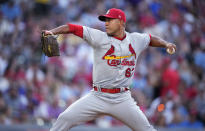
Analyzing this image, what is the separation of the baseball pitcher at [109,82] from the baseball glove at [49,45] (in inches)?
11.0

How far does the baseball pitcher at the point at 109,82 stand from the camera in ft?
17.6

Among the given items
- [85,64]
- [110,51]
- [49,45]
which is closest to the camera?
[49,45]

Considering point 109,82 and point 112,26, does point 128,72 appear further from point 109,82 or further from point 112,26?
point 112,26

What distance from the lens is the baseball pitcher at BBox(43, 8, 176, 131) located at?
17.6 feet

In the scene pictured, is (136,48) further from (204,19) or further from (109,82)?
(204,19)

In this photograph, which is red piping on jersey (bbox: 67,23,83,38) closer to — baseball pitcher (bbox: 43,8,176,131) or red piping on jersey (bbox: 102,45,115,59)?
baseball pitcher (bbox: 43,8,176,131)

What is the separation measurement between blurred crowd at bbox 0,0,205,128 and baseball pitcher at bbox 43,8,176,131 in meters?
3.24

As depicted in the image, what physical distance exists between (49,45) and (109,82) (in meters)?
0.92

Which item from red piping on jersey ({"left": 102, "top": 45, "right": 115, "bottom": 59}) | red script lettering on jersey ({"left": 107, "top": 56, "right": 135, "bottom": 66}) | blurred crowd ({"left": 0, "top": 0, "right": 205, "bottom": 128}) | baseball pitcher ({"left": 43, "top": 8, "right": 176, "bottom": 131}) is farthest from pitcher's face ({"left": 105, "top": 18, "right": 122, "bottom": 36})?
blurred crowd ({"left": 0, "top": 0, "right": 205, "bottom": 128})

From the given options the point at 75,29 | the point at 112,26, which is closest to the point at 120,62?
the point at 112,26

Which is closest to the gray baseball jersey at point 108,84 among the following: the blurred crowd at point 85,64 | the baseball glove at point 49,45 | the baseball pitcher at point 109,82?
the baseball pitcher at point 109,82

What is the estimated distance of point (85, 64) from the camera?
10.5 m

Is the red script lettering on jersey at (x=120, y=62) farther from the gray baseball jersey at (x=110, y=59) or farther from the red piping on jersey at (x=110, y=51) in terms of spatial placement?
the red piping on jersey at (x=110, y=51)

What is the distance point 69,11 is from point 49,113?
3989 mm
